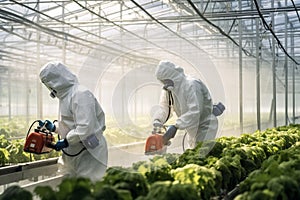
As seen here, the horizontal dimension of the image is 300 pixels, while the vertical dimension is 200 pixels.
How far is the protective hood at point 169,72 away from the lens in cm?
518

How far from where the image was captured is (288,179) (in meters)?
2.60

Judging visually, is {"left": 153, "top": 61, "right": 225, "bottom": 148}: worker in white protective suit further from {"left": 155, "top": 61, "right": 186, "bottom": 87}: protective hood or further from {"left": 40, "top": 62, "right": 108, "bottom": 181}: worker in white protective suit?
{"left": 40, "top": 62, "right": 108, "bottom": 181}: worker in white protective suit

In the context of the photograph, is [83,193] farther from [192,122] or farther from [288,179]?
[192,122]

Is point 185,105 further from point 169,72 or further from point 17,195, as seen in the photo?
point 17,195

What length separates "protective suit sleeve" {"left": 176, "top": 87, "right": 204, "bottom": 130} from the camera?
4883 millimetres

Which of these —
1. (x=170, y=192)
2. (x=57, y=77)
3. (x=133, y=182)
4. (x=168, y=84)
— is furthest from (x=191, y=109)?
(x=170, y=192)

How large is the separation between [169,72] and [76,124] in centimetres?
147

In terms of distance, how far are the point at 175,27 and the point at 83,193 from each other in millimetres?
10103

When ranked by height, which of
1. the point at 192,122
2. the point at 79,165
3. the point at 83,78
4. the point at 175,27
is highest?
the point at 175,27

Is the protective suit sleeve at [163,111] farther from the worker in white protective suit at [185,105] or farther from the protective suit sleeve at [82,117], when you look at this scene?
the protective suit sleeve at [82,117]

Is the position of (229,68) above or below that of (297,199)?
above

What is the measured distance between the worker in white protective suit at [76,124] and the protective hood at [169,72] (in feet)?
3.37

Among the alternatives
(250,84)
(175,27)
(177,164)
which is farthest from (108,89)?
(177,164)

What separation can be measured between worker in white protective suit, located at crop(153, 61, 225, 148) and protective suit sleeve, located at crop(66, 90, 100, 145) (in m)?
0.87
